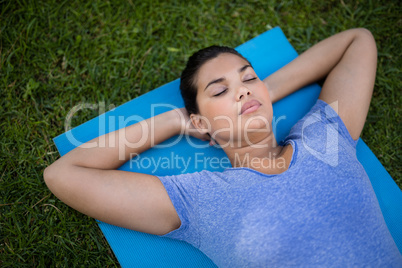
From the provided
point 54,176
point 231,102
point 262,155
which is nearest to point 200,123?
point 231,102

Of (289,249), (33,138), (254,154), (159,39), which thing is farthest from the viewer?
(159,39)

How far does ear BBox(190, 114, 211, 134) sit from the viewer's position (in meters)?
2.06

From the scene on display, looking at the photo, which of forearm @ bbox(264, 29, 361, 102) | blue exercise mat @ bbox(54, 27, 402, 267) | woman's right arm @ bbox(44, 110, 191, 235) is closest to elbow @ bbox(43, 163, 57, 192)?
woman's right arm @ bbox(44, 110, 191, 235)

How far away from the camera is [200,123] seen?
212cm

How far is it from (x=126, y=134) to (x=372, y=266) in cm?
165

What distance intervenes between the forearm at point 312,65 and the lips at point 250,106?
0.53 meters

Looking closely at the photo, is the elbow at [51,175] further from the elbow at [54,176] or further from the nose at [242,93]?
the nose at [242,93]

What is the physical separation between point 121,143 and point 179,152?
20.3 inches

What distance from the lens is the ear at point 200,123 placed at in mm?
2061

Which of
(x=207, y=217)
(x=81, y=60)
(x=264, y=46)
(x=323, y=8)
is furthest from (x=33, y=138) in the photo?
(x=323, y=8)

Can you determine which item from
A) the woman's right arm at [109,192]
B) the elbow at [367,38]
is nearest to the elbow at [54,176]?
the woman's right arm at [109,192]

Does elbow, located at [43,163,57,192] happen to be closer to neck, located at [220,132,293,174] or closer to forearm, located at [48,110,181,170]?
forearm, located at [48,110,181,170]

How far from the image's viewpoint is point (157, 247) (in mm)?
2139

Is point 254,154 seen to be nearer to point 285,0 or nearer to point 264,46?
point 264,46
